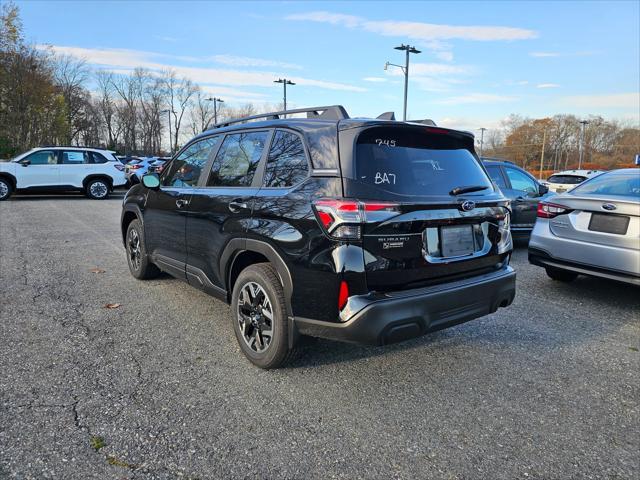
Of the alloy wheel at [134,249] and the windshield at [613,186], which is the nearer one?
the windshield at [613,186]

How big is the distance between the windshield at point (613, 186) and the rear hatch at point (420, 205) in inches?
98.8

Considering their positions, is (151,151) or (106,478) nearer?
(106,478)

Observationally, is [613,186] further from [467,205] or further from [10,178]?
[10,178]

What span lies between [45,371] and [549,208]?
5.29 metres

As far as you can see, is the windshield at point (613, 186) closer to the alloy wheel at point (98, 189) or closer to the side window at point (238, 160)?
the side window at point (238, 160)

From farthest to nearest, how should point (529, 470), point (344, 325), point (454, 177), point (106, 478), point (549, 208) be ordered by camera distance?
point (549, 208) → point (454, 177) → point (344, 325) → point (529, 470) → point (106, 478)

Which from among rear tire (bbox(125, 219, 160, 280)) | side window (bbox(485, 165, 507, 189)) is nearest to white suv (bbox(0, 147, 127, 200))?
rear tire (bbox(125, 219, 160, 280))

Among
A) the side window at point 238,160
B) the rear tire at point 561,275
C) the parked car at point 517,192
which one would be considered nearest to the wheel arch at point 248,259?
the side window at point 238,160

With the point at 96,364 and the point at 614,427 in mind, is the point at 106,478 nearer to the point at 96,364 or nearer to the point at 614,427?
the point at 96,364

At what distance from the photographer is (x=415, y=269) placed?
291cm

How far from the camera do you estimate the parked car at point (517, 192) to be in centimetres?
835

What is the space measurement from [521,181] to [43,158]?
15.4m

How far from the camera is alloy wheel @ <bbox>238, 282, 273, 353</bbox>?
325cm

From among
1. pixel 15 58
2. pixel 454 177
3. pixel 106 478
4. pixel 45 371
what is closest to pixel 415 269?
pixel 454 177
